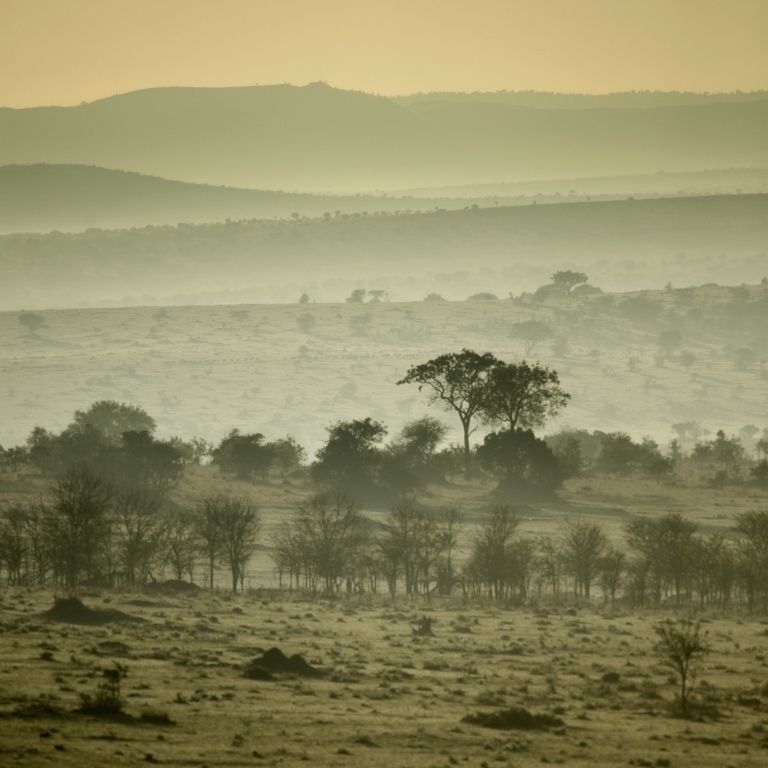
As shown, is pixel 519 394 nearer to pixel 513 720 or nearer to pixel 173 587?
pixel 173 587

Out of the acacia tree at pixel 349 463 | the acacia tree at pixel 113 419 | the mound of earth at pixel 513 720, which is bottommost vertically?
Answer: the mound of earth at pixel 513 720

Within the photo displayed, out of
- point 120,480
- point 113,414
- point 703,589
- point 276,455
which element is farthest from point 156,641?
point 113,414

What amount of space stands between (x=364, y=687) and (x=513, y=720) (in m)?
6.64

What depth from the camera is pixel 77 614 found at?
197ft

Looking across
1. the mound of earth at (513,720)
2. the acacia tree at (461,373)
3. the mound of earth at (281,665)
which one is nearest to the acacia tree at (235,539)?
the mound of earth at (281,665)

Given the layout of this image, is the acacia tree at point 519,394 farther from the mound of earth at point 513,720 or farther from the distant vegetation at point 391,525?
the mound of earth at point 513,720

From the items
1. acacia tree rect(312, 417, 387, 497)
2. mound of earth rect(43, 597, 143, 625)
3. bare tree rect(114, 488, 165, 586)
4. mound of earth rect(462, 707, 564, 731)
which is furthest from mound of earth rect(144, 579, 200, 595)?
acacia tree rect(312, 417, 387, 497)

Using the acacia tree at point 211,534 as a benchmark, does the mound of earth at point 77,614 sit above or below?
below

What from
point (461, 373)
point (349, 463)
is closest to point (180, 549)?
point (349, 463)

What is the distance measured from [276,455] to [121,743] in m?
71.3

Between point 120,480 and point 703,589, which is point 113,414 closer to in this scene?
point 120,480

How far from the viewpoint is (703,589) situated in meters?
74.3

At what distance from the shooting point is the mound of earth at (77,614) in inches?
2345

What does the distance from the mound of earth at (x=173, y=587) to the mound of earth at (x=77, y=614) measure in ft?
32.0
